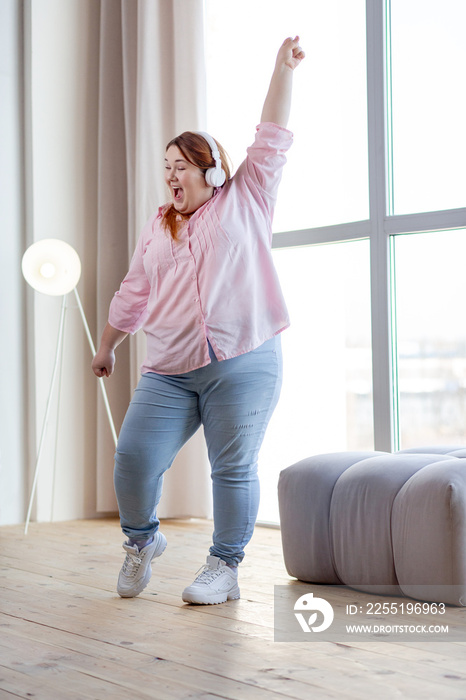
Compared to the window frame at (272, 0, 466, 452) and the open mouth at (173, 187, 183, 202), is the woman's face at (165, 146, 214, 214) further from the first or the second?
the window frame at (272, 0, 466, 452)

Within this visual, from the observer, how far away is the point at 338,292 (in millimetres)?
3283

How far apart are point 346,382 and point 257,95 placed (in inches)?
50.0

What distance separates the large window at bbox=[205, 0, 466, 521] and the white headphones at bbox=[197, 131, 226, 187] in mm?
1089

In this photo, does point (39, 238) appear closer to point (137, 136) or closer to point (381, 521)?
point (137, 136)

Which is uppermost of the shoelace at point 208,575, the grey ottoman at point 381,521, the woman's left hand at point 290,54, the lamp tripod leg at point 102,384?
the woman's left hand at point 290,54

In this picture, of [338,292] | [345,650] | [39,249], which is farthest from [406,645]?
[39,249]

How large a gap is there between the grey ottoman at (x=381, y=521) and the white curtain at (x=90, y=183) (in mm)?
1173

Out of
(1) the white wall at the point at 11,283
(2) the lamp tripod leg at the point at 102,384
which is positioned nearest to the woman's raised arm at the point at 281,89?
(2) the lamp tripod leg at the point at 102,384

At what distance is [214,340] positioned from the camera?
2.04 meters

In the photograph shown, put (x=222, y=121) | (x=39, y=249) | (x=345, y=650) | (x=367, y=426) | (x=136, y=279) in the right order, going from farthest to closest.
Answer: (x=222, y=121)
(x=39, y=249)
(x=367, y=426)
(x=136, y=279)
(x=345, y=650)

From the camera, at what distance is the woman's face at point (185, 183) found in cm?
Result: 212

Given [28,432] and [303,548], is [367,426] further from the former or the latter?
[28,432]

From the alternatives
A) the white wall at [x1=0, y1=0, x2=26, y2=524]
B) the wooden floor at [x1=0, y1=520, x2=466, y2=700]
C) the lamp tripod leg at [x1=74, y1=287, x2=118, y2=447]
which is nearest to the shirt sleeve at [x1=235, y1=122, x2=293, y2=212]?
the wooden floor at [x1=0, y1=520, x2=466, y2=700]

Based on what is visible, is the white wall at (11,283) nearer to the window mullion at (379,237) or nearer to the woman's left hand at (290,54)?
the window mullion at (379,237)
